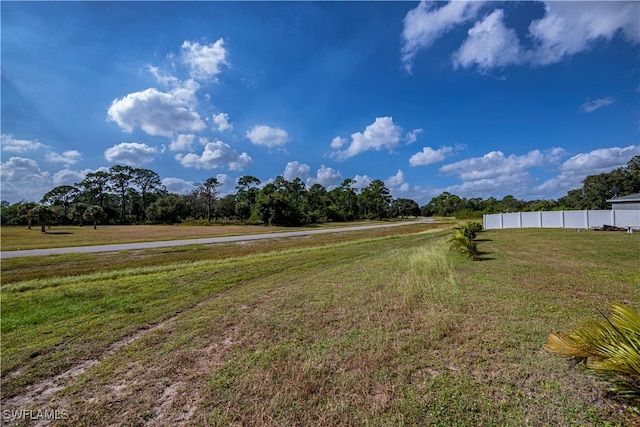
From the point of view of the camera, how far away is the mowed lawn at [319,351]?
2.63 metres

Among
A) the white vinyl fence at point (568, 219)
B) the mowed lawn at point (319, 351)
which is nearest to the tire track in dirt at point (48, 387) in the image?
the mowed lawn at point (319, 351)

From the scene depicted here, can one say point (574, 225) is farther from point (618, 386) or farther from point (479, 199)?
point (479, 199)

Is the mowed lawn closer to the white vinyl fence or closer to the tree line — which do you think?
the white vinyl fence

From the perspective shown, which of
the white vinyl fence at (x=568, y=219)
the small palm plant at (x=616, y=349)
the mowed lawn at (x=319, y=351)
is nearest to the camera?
the small palm plant at (x=616, y=349)

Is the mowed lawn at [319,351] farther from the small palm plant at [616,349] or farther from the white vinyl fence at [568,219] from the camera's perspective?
the white vinyl fence at [568,219]

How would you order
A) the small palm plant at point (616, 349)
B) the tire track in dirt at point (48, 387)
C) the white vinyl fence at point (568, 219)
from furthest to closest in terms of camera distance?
1. the white vinyl fence at point (568, 219)
2. the tire track in dirt at point (48, 387)
3. the small palm plant at point (616, 349)

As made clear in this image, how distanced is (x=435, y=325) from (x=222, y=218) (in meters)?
73.5

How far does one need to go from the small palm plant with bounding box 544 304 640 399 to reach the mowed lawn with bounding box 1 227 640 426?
0.17 meters

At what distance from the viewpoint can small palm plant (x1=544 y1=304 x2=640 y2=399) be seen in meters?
2.27

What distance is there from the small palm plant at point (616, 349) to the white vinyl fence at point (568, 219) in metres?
25.0

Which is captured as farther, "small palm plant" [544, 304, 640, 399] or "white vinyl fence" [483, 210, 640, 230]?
"white vinyl fence" [483, 210, 640, 230]

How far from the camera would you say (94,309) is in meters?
6.23

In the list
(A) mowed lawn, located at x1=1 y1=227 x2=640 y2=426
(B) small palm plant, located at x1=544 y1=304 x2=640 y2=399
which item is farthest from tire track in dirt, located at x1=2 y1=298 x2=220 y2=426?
(B) small palm plant, located at x1=544 y1=304 x2=640 y2=399

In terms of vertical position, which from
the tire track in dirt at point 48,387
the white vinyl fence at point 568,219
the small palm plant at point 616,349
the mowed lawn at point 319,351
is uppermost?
the white vinyl fence at point 568,219
